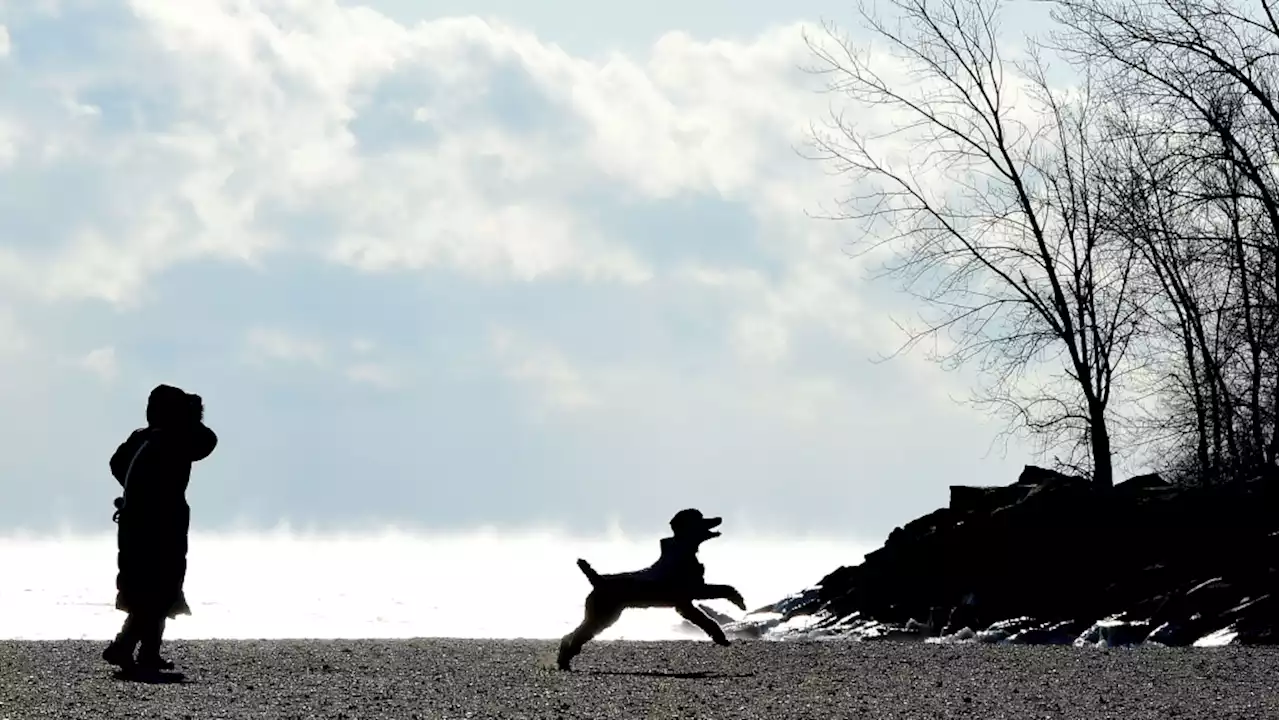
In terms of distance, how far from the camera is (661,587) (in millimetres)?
15000

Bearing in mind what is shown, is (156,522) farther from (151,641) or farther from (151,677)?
(151,677)

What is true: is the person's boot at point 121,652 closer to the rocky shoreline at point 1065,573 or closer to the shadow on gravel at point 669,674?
the shadow on gravel at point 669,674

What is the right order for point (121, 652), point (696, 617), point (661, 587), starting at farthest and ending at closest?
point (696, 617) < point (661, 587) < point (121, 652)

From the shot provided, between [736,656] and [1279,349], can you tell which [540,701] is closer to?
[736,656]

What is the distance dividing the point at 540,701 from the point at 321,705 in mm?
1536

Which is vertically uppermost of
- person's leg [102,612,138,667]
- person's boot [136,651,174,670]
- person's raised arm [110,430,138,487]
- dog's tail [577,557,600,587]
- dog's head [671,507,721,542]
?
person's raised arm [110,430,138,487]

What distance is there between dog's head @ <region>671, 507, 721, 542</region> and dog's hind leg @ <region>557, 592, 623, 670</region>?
2.84ft

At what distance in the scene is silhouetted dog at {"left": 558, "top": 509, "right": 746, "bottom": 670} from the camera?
14.9m

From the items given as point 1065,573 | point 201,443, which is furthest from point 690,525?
point 1065,573

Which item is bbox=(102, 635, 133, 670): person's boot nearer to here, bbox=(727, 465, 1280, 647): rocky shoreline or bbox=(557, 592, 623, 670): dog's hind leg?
bbox=(557, 592, 623, 670): dog's hind leg

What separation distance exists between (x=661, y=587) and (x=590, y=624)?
0.72 meters

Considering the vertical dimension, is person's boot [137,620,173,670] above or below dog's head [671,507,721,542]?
below

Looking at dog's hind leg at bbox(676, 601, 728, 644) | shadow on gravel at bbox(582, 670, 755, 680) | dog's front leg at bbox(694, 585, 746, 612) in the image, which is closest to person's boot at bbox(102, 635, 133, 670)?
shadow on gravel at bbox(582, 670, 755, 680)

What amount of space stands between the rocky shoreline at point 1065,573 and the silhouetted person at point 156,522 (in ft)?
41.3
